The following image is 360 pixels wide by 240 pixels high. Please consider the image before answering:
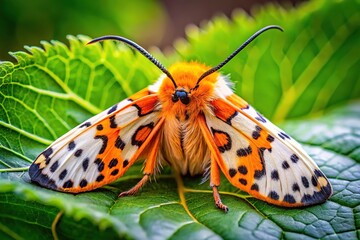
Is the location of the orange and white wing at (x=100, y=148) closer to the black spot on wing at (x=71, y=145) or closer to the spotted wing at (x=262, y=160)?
the black spot on wing at (x=71, y=145)

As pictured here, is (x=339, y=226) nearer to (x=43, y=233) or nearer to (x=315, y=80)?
(x=43, y=233)

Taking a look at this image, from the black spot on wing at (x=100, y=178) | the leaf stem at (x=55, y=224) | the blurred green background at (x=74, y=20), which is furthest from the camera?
the blurred green background at (x=74, y=20)

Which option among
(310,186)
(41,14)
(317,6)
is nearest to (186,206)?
(310,186)

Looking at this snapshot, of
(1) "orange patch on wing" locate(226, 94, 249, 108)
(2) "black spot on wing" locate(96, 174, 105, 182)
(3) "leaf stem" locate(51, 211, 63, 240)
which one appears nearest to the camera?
(3) "leaf stem" locate(51, 211, 63, 240)

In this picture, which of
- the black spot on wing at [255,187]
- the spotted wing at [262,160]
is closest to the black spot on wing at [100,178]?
the spotted wing at [262,160]

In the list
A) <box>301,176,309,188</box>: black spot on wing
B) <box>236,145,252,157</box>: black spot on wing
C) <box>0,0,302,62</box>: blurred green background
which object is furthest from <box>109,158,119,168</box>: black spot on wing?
<box>0,0,302,62</box>: blurred green background

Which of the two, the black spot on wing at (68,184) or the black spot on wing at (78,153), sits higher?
the black spot on wing at (78,153)

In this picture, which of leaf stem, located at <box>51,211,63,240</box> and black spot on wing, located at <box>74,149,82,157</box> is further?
black spot on wing, located at <box>74,149,82,157</box>

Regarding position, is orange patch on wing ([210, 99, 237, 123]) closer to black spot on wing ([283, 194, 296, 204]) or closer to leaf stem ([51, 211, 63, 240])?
black spot on wing ([283, 194, 296, 204])
